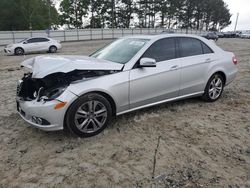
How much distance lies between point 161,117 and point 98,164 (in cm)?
179

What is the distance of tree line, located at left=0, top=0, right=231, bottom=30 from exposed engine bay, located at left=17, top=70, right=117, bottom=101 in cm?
4264

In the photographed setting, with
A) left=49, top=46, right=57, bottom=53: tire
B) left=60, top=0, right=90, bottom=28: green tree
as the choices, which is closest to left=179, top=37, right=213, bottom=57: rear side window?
left=49, top=46, right=57, bottom=53: tire

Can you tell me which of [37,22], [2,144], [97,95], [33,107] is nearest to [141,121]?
[97,95]

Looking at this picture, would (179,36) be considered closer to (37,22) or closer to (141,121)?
(141,121)

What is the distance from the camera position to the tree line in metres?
43.3

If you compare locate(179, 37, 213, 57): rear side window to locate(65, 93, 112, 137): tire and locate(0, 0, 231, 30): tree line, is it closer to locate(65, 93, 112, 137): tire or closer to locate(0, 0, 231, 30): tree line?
locate(65, 93, 112, 137): tire

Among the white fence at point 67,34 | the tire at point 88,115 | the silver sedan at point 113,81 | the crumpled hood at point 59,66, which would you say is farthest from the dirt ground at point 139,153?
the white fence at point 67,34

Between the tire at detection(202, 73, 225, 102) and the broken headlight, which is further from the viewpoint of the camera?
the tire at detection(202, 73, 225, 102)

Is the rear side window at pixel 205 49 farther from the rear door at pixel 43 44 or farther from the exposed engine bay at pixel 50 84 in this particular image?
the rear door at pixel 43 44

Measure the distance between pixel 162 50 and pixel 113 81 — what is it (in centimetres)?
131

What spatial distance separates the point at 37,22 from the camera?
1763 inches

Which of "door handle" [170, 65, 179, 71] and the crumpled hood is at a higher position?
the crumpled hood

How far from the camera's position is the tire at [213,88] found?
Answer: 4863 millimetres

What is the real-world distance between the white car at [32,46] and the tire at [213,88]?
49.1 feet
